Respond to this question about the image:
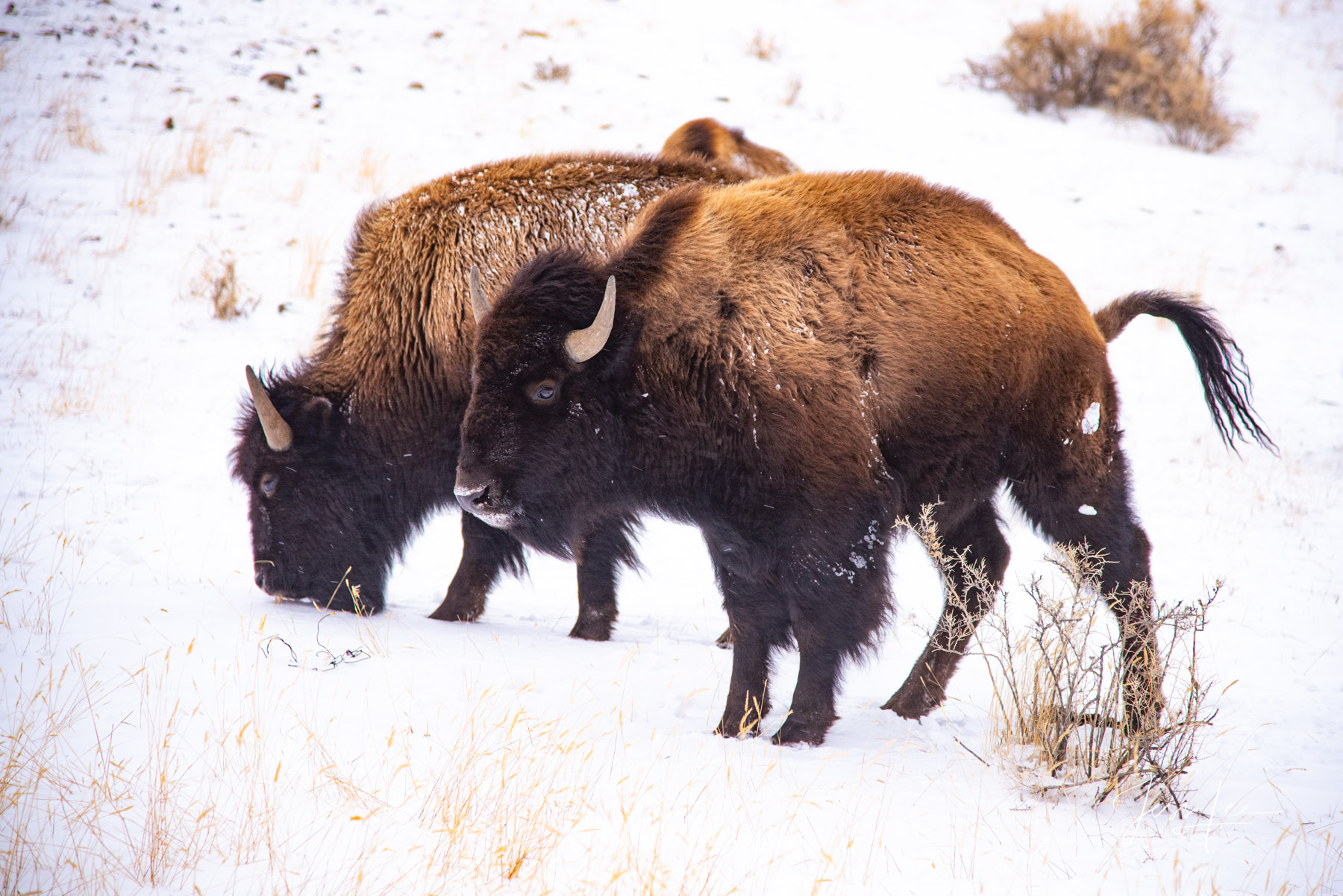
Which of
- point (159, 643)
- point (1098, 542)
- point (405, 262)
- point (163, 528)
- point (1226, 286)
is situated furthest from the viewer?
point (1226, 286)

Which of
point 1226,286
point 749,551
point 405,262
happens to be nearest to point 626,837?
point 749,551

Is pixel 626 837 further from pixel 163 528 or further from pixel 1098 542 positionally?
pixel 163 528

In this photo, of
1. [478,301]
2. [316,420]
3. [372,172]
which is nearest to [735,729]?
[478,301]

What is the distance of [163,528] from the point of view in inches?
225

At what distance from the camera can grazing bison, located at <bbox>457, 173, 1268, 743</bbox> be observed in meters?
3.62

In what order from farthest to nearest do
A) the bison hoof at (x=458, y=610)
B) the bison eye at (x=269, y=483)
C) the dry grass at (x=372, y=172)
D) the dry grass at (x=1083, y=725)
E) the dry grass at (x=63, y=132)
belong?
the dry grass at (x=372, y=172) → the dry grass at (x=63, y=132) → the bison hoof at (x=458, y=610) → the bison eye at (x=269, y=483) → the dry grass at (x=1083, y=725)

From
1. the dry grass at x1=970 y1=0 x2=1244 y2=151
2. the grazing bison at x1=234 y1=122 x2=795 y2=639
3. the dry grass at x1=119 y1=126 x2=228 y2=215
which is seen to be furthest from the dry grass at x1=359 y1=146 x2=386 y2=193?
the dry grass at x1=970 y1=0 x2=1244 y2=151

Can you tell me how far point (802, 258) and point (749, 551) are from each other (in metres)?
1.26

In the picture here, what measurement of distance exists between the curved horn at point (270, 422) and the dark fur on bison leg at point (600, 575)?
1666mm

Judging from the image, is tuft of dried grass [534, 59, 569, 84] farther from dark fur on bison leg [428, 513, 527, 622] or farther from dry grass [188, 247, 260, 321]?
dark fur on bison leg [428, 513, 527, 622]

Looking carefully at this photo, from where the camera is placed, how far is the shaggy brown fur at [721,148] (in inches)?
267

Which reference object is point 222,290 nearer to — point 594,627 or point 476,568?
point 476,568

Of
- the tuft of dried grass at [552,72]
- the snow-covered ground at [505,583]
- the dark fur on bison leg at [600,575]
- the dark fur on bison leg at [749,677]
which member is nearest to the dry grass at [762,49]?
the snow-covered ground at [505,583]

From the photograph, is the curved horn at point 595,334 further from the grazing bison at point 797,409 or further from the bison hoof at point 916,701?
the bison hoof at point 916,701
